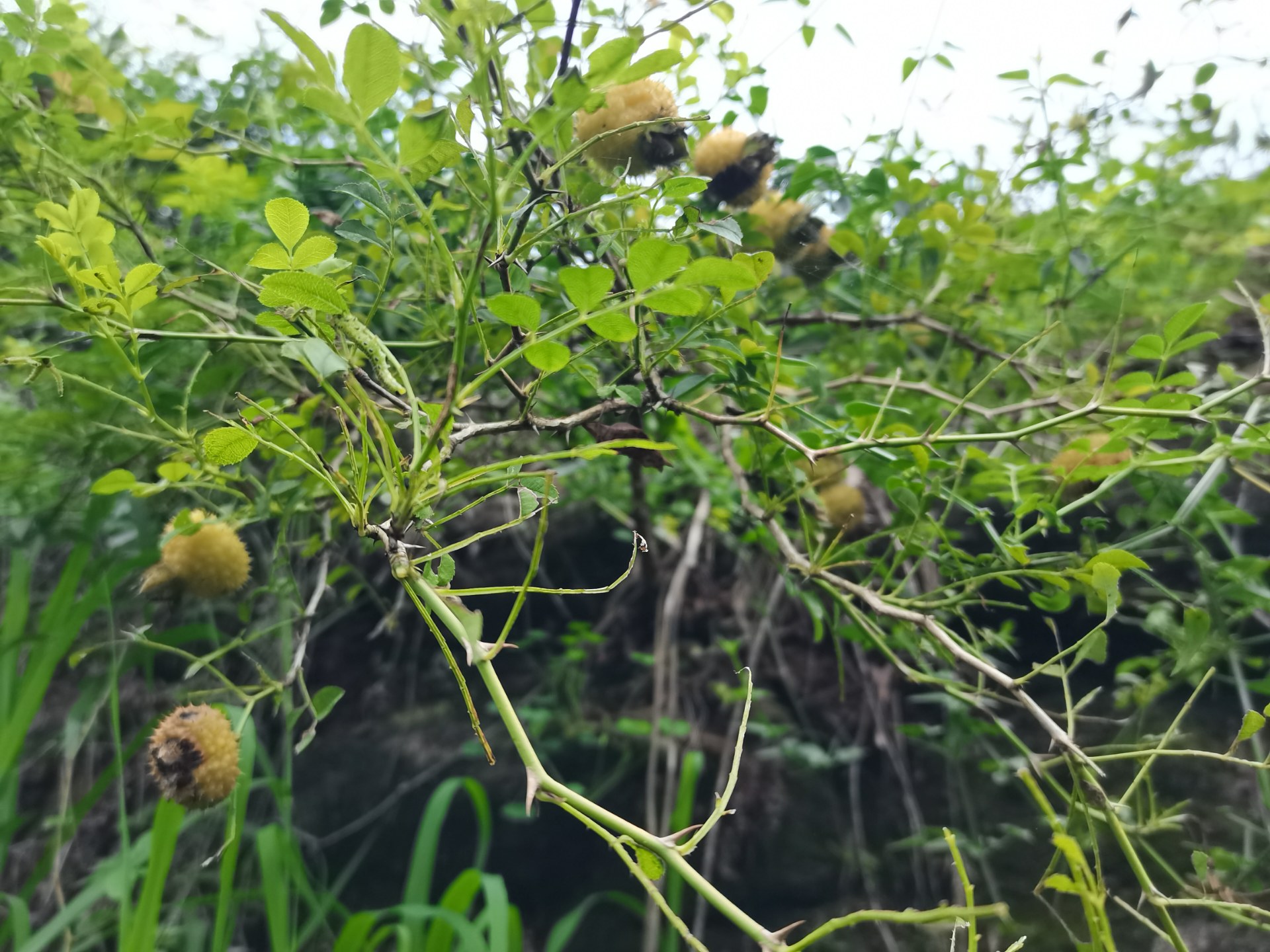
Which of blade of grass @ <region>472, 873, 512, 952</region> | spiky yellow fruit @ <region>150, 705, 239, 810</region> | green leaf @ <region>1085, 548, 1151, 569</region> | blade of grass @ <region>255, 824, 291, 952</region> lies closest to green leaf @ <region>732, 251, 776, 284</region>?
green leaf @ <region>1085, 548, 1151, 569</region>

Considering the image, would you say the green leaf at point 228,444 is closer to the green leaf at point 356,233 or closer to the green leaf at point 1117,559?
the green leaf at point 356,233

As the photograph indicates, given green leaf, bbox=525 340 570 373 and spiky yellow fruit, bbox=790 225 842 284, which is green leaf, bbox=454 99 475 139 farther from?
spiky yellow fruit, bbox=790 225 842 284

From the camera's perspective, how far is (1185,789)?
3.37 feet

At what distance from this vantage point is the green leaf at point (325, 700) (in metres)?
0.43

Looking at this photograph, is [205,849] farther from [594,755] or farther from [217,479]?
[217,479]

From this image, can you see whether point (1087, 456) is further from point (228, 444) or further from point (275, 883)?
point (275, 883)

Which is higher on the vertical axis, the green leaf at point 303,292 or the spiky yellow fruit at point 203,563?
the green leaf at point 303,292

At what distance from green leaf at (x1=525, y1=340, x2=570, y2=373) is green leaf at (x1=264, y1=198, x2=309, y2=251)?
0.31 ft

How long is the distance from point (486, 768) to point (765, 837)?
44 centimetres

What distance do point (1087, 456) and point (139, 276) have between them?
0.55 metres

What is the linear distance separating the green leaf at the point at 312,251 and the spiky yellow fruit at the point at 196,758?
389 millimetres

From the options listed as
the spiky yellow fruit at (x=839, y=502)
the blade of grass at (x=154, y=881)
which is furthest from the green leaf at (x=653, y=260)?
the blade of grass at (x=154, y=881)

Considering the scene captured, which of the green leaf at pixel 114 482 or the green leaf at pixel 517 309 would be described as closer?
the green leaf at pixel 517 309

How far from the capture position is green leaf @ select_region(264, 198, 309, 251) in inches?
11.3
